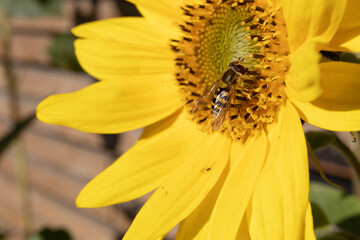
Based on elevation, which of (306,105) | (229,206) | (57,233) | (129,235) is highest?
(306,105)

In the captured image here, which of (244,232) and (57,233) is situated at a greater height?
(244,232)

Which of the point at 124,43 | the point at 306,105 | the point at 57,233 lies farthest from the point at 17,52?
the point at 306,105

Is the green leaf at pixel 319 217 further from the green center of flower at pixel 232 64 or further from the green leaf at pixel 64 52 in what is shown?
the green leaf at pixel 64 52

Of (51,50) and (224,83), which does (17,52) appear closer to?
(51,50)

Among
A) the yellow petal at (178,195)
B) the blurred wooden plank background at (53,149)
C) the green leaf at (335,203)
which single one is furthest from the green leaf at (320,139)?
the blurred wooden plank background at (53,149)

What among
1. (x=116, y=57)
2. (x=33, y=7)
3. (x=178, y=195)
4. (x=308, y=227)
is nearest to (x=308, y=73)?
(x=308, y=227)

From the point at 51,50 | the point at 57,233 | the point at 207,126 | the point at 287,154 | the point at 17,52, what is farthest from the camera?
the point at 17,52
